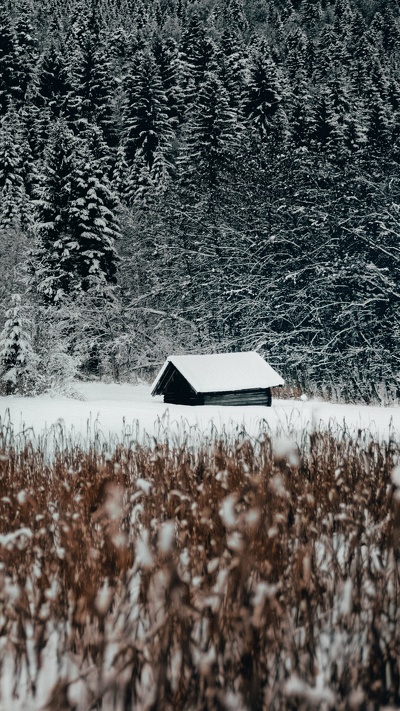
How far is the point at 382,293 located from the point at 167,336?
9913 mm

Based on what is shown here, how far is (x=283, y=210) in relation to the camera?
26.0 metres

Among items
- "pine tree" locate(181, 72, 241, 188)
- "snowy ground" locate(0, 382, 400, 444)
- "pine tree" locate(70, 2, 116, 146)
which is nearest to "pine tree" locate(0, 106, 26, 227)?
"pine tree" locate(70, 2, 116, 146)

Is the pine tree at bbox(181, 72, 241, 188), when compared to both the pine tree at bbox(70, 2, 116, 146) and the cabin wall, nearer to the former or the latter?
the pine tree at bbox(70, 2, 116, 146)

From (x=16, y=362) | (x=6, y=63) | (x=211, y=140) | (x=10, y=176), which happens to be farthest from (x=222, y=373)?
(x=6, y=63)

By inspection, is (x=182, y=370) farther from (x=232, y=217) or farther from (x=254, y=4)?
(x=254, y=4)

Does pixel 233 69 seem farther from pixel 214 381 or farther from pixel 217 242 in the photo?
pixel 214 381

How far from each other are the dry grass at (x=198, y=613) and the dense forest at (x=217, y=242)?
12792mm

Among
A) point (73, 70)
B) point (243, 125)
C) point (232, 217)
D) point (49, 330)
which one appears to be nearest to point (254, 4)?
point (73, 70)

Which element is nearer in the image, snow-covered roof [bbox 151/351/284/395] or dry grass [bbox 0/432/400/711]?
dry grass [bbox 0/432/400/711]

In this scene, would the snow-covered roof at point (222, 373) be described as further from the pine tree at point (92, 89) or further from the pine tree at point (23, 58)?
the pine tree at point (23, 58)

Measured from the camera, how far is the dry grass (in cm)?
172

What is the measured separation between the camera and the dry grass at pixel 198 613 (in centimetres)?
172

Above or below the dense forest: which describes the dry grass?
below

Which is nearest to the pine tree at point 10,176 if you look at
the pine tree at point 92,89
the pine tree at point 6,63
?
the pine tree at point 92,89
